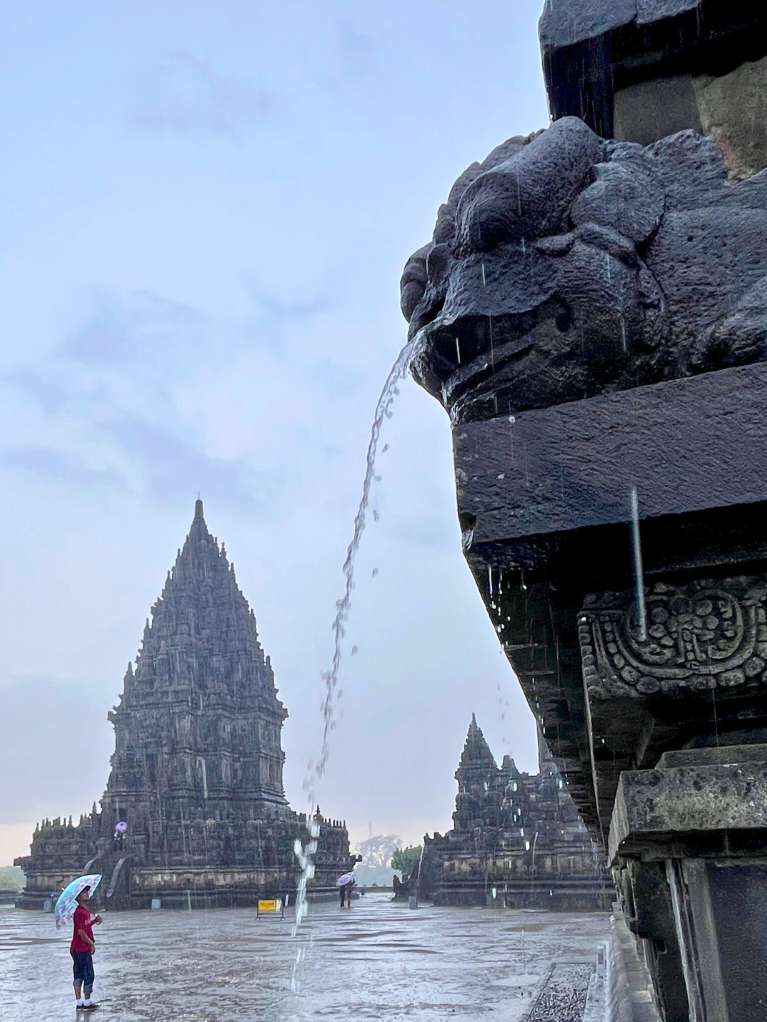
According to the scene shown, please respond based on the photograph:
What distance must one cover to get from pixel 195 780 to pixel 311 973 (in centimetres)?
3560

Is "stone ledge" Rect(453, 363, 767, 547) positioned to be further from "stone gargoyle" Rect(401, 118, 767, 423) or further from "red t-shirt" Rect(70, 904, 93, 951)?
"red t-shirt" Rect(70, 904, 93, 951)

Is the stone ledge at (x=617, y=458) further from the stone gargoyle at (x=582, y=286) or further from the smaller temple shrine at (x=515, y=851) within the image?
the smaller temple shrine at (x=515, y=851)

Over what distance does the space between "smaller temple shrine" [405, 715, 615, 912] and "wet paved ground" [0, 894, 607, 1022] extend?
810 cm

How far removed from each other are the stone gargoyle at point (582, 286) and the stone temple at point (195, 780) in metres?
34.3

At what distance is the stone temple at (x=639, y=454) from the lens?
4.35 ft

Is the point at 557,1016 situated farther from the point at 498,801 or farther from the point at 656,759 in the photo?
the point at 498,801

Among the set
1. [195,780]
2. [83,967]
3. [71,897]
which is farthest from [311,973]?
[195,780]

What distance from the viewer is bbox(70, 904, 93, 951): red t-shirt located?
24.6 feet

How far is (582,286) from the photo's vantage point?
1512mm

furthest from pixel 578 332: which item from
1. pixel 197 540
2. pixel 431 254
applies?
pixel 197 540

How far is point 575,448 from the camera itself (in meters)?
1.44

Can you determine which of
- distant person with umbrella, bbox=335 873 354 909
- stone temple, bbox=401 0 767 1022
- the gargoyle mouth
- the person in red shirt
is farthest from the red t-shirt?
distant person with umbrella, bbox=335 873 354 909

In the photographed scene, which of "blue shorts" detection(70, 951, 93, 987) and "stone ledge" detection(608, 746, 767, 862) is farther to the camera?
"blue shorts" detection(70, 951, 93, 987)

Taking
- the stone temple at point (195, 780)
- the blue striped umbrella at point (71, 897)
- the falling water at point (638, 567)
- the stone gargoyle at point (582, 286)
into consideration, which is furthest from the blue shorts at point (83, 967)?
the stone temple at point (195, 780)
